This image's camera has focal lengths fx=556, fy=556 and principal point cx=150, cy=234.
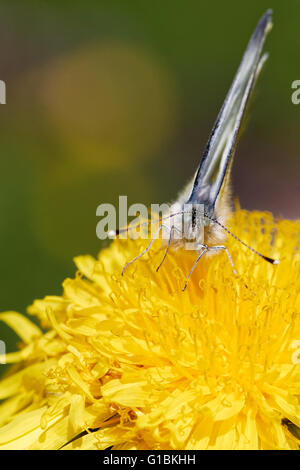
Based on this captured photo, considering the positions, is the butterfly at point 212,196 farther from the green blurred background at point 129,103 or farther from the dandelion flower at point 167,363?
the green blurred background at point 129,103

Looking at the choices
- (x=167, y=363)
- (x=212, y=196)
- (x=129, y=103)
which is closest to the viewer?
(x=167, y=363)

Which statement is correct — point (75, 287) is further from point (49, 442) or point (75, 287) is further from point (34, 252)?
point (34, 252)

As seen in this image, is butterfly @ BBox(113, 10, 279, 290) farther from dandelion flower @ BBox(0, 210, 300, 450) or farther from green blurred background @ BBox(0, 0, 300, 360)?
green blurred background @ BBox(0, 0, 300, 360)

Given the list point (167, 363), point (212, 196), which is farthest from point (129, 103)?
point (167, 363)

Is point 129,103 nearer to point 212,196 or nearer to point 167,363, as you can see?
point 212,196

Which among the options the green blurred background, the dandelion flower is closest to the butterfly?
the dandelion flower

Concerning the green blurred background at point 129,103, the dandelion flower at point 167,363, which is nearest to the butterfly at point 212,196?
the dandelion flower at point 167,363
